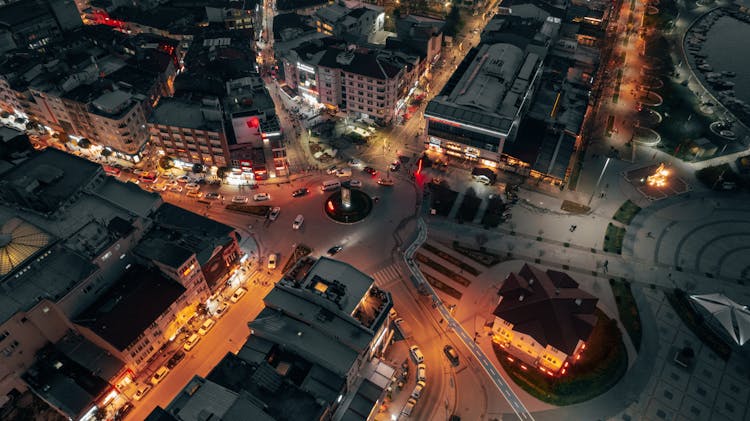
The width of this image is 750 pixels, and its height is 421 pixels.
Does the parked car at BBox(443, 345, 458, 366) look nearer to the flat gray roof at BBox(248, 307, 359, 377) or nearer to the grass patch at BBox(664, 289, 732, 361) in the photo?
the flat gray roof at BBox(248, 307, 359, 377)

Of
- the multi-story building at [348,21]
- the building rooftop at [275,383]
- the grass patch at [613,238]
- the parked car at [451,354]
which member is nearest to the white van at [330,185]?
the building rooftop at [275,383]

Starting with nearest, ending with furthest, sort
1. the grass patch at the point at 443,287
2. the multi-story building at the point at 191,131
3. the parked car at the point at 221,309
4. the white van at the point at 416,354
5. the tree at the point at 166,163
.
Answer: the white van at the point at 416,354 < the parked car at the point at 221,309 < the grass patch at the point at 443,287 < the multi-story building at the point at 191,131 < the tree at the point at 166,163

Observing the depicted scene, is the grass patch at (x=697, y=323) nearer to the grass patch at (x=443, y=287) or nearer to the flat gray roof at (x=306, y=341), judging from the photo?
the grass patch at (x=443, y=287)

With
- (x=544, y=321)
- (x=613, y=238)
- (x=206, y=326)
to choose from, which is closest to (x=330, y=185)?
(x=206, y=326)

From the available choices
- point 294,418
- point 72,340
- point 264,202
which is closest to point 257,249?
point 264,202

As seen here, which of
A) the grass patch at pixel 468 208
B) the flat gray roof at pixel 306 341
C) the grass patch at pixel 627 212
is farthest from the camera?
the grass patch at pixel 468 208

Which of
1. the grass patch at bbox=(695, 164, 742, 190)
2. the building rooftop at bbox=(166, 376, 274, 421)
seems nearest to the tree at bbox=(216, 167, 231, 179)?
the building rooftop at bbox=(166, 376, 274, 421)

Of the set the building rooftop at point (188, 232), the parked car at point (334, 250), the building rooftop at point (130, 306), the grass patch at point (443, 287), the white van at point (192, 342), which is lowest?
the white van at point (192, 342)
